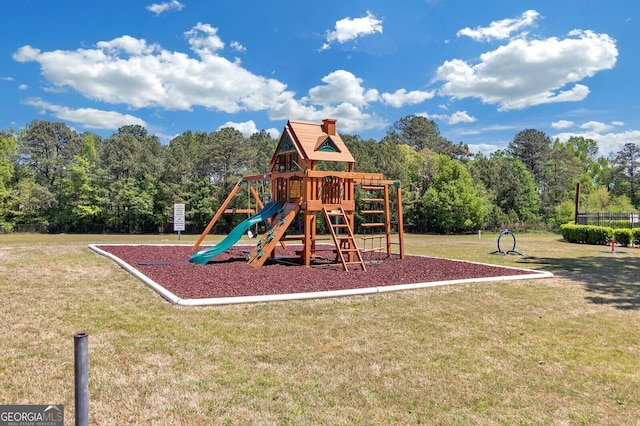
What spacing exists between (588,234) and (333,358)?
25321 millimetres

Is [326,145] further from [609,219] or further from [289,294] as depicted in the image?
[609,219]

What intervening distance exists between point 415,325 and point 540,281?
586 centimetres

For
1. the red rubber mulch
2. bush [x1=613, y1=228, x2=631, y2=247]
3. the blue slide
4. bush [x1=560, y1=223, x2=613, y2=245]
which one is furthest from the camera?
bush [x1=560, y1=223, x2=613, y2=245]

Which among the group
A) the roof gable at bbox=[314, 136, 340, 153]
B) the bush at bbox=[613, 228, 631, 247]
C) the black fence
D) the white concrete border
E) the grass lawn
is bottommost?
the grass lawn

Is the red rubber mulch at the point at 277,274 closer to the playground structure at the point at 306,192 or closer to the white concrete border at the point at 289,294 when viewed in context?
the white concrete border at the point at 289,294

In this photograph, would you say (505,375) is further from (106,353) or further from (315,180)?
(315,180)

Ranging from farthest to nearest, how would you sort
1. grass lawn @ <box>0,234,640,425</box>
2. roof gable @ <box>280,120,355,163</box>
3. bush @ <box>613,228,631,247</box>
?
1. bush @ <box>613,228,631,247</box>
2. roof gable @ <box>280,120,355,163</box>
3. grass lawn @ <box>0,234,640,425</box>

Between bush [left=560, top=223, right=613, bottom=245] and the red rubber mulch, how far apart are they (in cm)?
1500

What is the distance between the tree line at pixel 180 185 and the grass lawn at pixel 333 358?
34.0 m

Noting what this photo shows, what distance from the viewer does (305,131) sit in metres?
14.2

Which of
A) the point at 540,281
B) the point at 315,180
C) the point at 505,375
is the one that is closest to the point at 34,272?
the point at 315,180

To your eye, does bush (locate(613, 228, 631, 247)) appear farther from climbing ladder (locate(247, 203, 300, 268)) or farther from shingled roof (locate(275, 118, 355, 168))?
climbing ladder (locate(247, 203, 300, 268))

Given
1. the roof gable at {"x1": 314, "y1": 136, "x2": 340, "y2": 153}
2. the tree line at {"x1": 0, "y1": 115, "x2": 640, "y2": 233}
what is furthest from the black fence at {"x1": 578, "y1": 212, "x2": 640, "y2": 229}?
the roof gable at {"x1": 314, "y1": 136, "x2": 340, "y2": 153}

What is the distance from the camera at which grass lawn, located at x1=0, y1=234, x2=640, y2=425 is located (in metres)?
4.05
